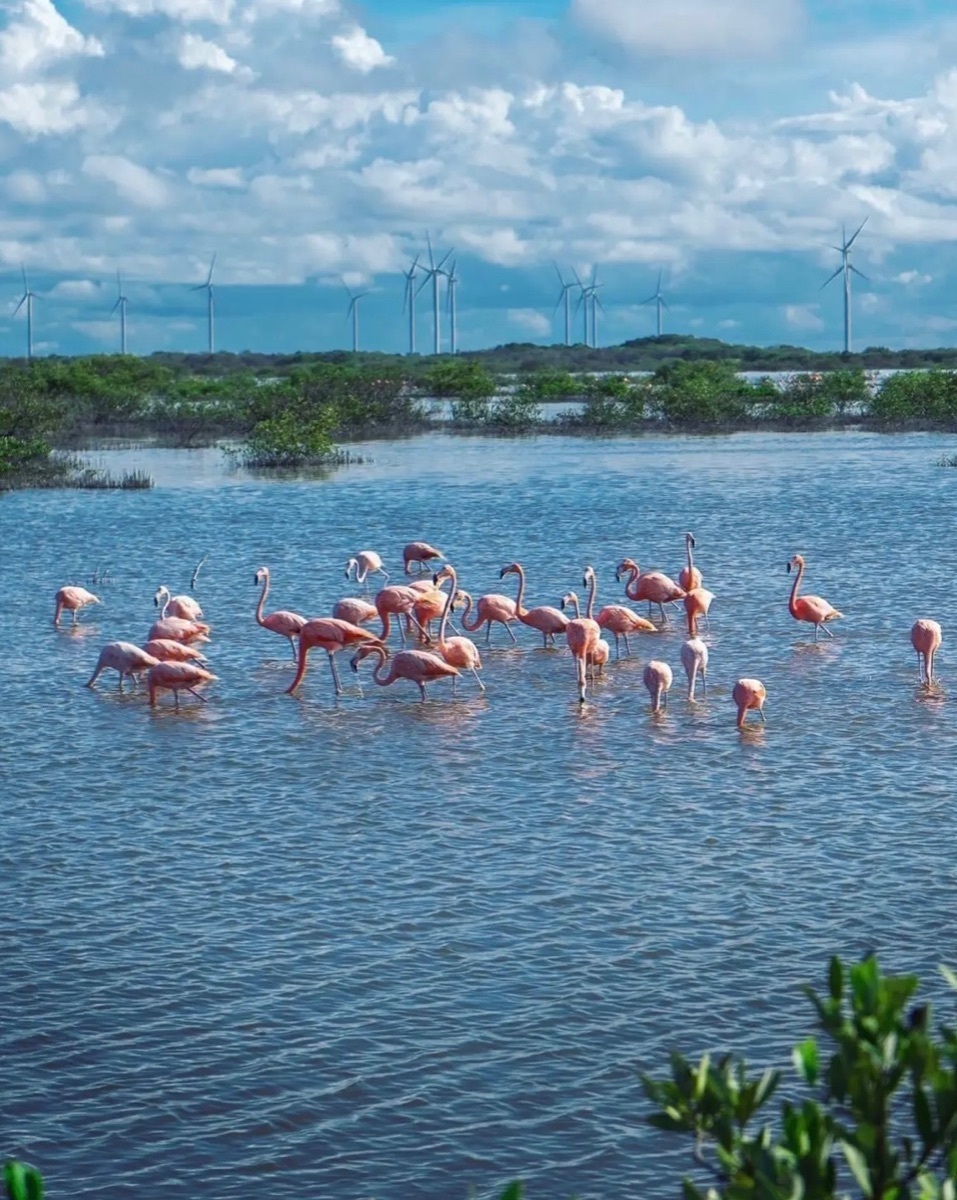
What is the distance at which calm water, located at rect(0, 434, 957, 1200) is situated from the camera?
6.61 meters

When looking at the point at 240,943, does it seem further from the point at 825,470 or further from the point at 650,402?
the point at 650,402

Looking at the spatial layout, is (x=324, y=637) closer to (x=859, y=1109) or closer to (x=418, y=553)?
(x=418, y=553)

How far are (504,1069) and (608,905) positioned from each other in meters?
1.94

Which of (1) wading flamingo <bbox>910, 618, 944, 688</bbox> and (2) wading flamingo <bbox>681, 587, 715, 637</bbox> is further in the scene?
(2) wading flamingo <bbox>681, 587, 715, 637</bbox>

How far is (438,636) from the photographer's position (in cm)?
1739

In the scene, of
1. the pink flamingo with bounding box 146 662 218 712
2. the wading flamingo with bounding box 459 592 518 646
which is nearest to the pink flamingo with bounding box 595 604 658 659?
the wading flamingo with bounding box 459 592 518 646

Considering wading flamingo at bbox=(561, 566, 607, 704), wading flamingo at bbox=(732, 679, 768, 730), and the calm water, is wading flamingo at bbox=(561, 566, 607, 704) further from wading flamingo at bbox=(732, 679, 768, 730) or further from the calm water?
wading flamingo at bbox=(732, 679, 768, 730)

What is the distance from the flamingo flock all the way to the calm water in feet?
0.76

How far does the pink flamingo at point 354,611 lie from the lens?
16.7m

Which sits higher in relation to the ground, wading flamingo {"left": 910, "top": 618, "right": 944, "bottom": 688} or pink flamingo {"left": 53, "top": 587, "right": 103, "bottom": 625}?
pink flamingo {"left": 53, "top": 587, "right": 103, "bottom": 625}


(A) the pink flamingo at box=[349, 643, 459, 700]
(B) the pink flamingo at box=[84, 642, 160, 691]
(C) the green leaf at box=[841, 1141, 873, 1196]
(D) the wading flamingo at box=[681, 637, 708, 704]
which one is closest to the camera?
(C) the green leaf at box=[841, 1141, 873, 1196]

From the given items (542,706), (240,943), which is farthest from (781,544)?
(240,943)

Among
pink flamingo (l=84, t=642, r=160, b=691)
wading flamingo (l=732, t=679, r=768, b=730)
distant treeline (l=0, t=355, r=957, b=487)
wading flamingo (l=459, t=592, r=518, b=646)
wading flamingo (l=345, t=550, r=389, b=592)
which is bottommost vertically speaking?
wading flamingo (l=732, t=679, r=768, b=730)

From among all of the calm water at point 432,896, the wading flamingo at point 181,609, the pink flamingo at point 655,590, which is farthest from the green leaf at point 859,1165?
the pink flamingo at point 655,590
